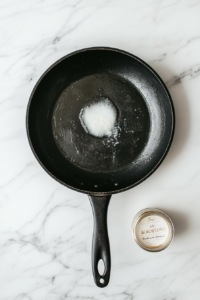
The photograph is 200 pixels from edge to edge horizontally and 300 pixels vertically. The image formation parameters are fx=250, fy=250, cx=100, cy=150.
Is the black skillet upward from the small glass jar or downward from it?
upward

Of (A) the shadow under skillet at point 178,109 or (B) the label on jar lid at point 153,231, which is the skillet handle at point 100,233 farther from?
(A) the shadow under skillet at point 178,109

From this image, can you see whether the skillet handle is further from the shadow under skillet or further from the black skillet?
the shadow under skillet

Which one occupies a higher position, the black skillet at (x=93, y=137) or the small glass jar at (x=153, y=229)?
the black skillet at (x=93, y=137)

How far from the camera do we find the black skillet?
747mm

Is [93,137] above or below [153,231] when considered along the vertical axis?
above

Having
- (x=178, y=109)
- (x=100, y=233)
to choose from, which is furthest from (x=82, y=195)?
(x=178, y=109)

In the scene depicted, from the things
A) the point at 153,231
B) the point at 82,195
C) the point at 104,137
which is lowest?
the point at 153,231

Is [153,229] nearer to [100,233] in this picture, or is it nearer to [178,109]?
[100,233]

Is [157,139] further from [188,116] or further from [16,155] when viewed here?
[16,155]

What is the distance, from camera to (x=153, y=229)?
0.71 metres

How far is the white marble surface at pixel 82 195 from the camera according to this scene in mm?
751

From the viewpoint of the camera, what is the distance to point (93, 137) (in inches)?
29.7

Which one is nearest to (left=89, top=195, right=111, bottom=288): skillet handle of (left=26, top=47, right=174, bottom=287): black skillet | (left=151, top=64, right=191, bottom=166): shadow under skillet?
(left=26, top=47, right=174, bottom=287): black skillet

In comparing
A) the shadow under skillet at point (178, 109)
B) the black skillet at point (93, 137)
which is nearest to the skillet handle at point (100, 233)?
the black skillet at point (93, 137)
